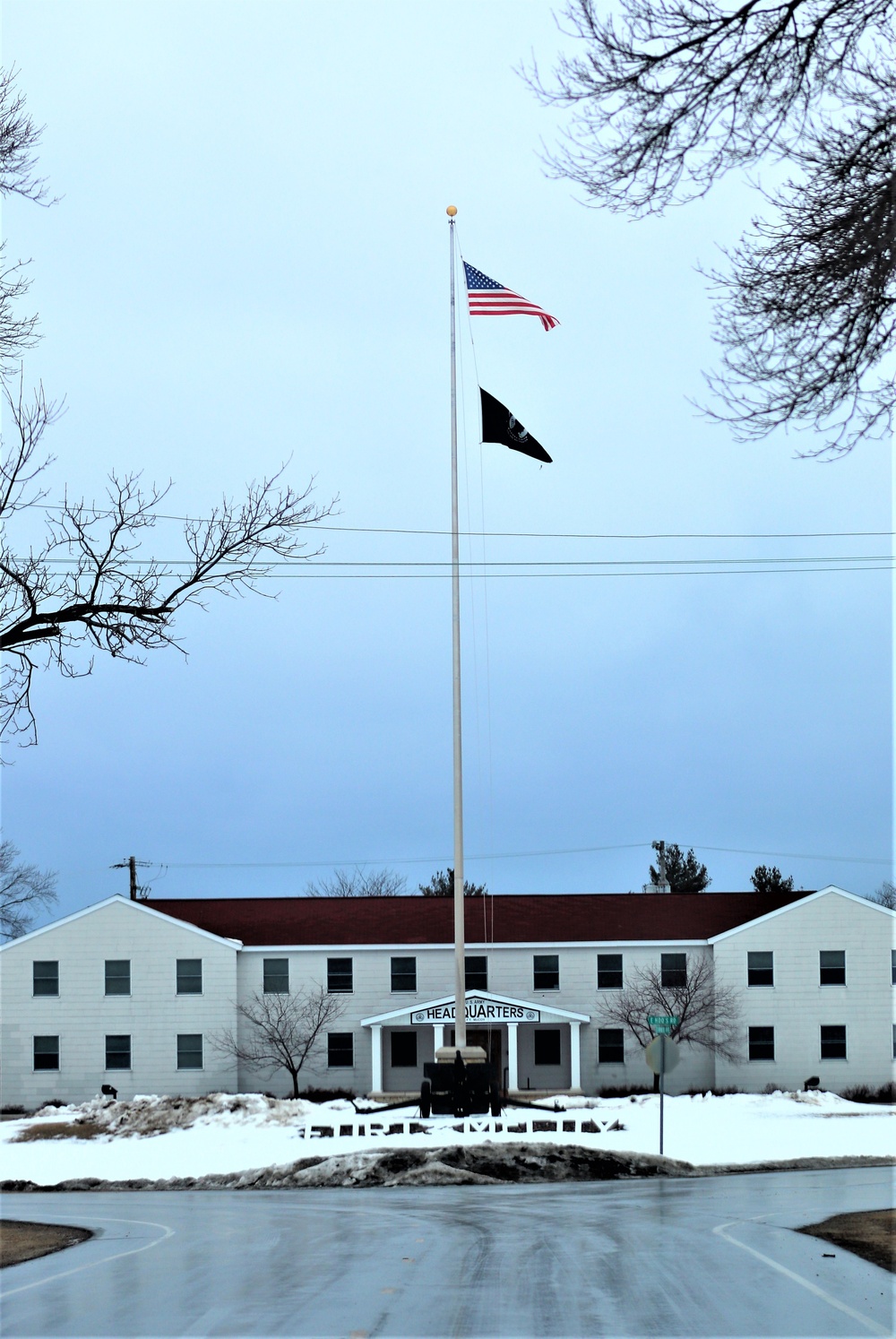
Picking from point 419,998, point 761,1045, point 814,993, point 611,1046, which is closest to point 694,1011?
point 761,1045

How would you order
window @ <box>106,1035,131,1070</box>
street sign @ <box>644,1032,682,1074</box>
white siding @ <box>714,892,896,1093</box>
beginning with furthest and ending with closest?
white siding @ <box>714,892,896,1093</box>
window @ <box>106,1035,131,1070</box>
street sign @ <box>644,1032,682,1074</box>

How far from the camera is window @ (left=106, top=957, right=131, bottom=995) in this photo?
49.0 meters

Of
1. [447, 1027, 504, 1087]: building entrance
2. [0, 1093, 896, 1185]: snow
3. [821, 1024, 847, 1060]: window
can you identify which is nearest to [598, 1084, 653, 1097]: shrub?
[0, 1093, 896, 1185]: snow

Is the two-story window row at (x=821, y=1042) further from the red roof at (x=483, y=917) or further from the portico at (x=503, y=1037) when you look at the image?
the portico at (x=503, y=1037)

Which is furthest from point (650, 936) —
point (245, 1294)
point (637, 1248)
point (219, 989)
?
point (245, 1294)

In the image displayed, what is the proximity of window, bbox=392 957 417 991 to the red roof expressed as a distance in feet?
2.16

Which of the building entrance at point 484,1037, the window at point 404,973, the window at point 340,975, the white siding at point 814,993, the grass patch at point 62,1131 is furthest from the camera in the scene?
the window at point 404,973

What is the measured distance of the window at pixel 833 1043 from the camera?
4866cm

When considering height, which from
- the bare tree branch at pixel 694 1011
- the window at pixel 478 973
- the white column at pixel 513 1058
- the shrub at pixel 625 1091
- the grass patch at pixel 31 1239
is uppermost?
the grass patch at pixel 31 1239

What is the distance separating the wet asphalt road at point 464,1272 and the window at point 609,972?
2805 centimetres

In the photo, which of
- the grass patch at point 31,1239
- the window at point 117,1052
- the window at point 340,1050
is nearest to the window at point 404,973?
the window at point 340,1050

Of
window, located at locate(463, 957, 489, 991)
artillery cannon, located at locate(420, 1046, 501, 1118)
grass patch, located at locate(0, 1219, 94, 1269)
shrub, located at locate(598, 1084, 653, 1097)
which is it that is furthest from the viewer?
window, located at locate(463, 957, 489, 991)

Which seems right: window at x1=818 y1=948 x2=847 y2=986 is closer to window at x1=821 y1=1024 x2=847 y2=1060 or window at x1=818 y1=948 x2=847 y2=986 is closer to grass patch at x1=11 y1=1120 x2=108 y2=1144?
window at x1=821 y1=1024 x2=847 y2=1060

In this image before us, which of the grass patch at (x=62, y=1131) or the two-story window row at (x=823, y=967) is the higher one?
the two-story window row at (x=823, y=967)
